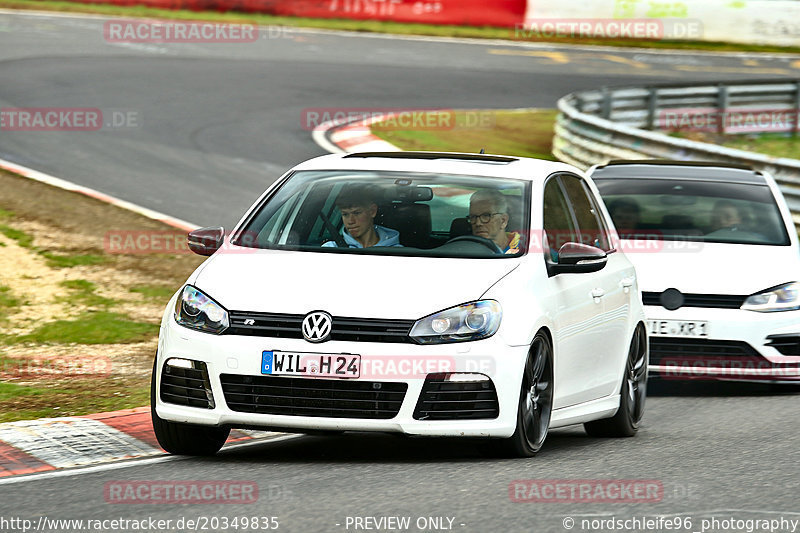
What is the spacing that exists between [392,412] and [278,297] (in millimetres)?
742

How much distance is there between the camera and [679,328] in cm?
1041

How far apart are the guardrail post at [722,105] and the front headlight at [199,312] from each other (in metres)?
19.8

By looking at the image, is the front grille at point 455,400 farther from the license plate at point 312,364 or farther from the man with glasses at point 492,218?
the man with glasses at point 492,218

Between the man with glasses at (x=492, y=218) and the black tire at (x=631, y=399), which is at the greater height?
the man with glasses at (x=492, y=218)

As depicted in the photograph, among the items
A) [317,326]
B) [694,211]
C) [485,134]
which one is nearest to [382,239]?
[317,326]

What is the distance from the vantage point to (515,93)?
28469 mm

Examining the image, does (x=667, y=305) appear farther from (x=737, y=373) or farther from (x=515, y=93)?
(x=515, y=93)

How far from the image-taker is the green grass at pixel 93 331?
11.0 metres

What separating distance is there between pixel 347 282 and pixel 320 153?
1385 centimetres

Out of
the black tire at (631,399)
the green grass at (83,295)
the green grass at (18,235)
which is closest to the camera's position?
the black tire at (631,399)

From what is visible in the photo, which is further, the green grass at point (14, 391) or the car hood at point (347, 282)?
the green grass at point (14, 391)

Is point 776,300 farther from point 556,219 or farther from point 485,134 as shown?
point 485,134

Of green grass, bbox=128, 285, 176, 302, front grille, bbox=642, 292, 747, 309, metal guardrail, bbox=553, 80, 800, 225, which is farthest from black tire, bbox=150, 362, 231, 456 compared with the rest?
metal guardrail, bbox=553, 80, 800, 225

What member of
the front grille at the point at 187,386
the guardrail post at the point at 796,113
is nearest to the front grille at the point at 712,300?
the front grille at the point at 187,386
